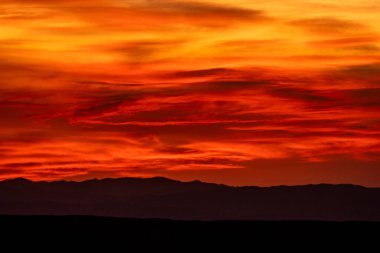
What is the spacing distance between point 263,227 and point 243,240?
14.4ft

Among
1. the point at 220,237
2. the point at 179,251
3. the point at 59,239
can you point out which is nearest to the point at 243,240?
the point at 220,237

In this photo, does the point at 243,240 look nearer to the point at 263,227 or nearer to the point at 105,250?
the point at 263,227

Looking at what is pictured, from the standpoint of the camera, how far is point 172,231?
242ft

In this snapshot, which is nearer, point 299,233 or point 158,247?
point 158,247

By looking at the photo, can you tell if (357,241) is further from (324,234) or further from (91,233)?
(91,233)

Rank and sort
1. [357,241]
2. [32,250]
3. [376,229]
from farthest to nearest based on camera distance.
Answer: [376,229], [357,241], [32,250]

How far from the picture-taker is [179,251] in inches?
2645

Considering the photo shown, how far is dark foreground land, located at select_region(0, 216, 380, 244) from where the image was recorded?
7069 cm

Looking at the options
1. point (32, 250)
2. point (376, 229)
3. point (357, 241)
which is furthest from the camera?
point (376, 229)

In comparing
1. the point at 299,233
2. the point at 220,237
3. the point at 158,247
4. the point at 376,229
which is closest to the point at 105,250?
the point at 158,247

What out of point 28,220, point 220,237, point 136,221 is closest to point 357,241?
point 220,237

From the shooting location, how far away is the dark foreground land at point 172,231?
70.7 meters

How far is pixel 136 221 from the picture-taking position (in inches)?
3076

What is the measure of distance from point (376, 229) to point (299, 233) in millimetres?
5197
